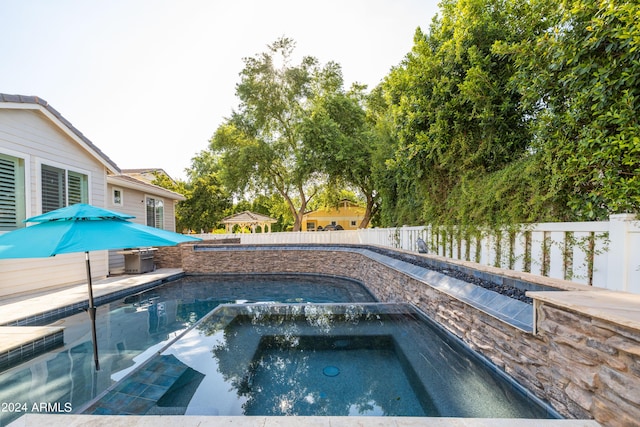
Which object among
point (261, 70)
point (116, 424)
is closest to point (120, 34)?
point (116, 424)

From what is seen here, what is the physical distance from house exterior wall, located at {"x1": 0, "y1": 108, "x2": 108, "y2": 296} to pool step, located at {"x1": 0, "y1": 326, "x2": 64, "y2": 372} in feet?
11.0

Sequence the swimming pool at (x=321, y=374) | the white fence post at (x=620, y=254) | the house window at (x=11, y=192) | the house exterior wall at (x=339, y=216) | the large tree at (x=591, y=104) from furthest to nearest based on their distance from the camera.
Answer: the house exterior wall at (x=339, y=216), the house window at (x=11, y=192), the large tree at (x=591, y=104), the white fence post at (x=620, y=254), the swimming pool at (x=321, y=374)

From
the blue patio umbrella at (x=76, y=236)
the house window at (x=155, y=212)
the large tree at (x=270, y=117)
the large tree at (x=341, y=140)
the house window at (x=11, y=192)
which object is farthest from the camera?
the large tree at (x=270, y=117)

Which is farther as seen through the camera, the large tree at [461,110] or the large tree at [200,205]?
the large tree at [200,205]

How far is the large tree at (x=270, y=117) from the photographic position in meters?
18.8

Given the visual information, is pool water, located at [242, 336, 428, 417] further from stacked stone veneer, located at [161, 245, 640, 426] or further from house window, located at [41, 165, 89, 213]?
house window, located at [41, 165, 89, 213]

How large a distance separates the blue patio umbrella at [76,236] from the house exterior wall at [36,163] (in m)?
5.25

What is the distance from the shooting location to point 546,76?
360cm

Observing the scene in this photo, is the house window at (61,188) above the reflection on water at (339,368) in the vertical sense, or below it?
above

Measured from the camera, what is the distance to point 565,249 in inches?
127

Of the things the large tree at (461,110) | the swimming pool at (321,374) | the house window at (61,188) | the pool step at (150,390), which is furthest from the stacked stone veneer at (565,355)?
the house window at (61,188)

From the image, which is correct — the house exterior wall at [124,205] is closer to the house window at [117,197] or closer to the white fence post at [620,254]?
the house window at [117,197]

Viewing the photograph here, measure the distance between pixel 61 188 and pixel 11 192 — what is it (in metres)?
1.30

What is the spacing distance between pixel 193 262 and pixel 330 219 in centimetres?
1924
